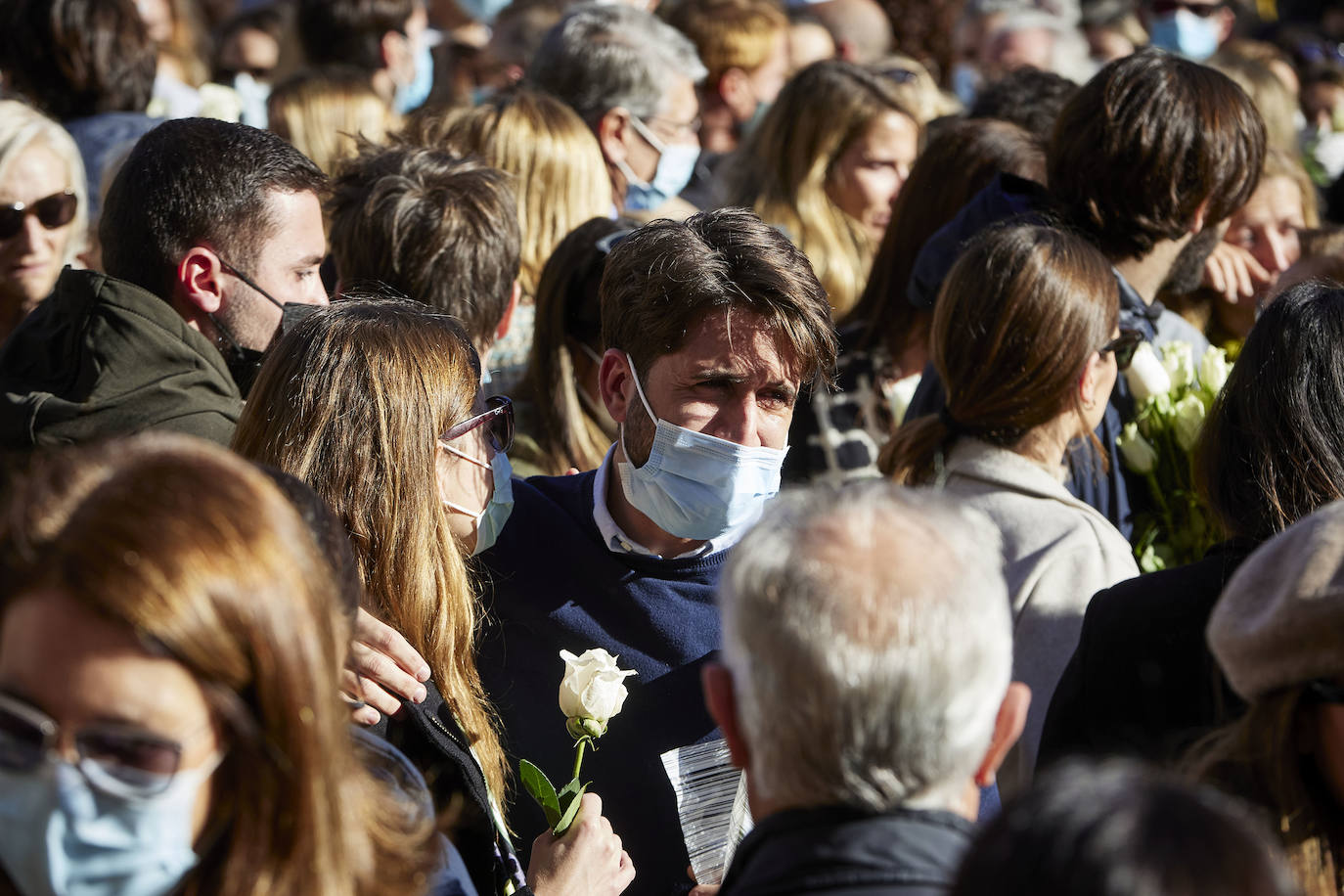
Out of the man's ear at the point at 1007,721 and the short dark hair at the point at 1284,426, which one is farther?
the short dark hair at the point at 1284,426

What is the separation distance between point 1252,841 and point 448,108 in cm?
469

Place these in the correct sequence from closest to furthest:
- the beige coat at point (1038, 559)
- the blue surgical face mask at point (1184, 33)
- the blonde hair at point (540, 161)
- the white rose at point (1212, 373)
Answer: the beige coat at point (1038, 559) < the white rose at point (1212, 373) < the blonde hair at point (540, 161) < the blue surgical face mask at point (1184, 33)

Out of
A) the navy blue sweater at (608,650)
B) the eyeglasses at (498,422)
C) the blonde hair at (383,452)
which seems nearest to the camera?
the blonde hair at (383,452)

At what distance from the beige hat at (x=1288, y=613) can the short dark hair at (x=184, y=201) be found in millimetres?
2553

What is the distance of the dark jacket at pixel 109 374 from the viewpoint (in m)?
3.21

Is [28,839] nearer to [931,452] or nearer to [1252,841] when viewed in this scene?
[1252,841]

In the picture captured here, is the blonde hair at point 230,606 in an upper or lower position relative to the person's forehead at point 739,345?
upper

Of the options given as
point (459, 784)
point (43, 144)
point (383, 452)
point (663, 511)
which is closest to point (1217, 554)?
point (663, 511)

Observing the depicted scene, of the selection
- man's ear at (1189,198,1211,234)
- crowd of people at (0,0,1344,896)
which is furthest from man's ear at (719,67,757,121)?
man's ear at (1189,198,1211,234)

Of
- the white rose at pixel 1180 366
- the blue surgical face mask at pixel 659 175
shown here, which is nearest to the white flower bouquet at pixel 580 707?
the white rose at pixel 1180 366

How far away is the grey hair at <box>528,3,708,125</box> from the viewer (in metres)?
5.75

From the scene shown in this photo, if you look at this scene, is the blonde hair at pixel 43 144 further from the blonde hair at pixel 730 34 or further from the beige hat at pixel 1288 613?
the blonde hair at pixel 730 34

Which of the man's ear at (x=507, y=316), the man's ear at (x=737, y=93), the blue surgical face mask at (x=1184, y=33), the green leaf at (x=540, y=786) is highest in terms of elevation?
the green leaf at (x=540, y=786)

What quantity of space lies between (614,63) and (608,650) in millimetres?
3337
